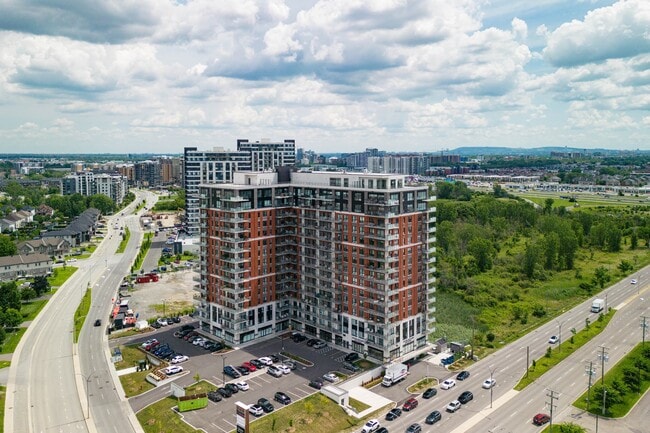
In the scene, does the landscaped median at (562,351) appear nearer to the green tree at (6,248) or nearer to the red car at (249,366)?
the red car at (249,366)

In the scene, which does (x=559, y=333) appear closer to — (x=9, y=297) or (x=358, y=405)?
(x=358, y=405)

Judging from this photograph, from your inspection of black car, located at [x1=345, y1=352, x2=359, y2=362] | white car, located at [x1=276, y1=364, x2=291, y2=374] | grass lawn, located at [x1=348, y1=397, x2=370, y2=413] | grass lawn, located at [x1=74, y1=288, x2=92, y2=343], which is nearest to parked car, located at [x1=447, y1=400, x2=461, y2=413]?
grass lawn, located at [x1=348, y1=397, x2=370, y2=413]

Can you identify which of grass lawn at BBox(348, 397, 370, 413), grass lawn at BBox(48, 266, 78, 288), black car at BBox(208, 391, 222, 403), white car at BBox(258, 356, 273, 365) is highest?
grass lawn at BBox(48, 266, 78, 288)

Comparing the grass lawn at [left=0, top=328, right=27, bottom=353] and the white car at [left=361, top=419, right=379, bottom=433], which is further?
the grass lawn at [left=0, top=328, right=27, bottom=353]

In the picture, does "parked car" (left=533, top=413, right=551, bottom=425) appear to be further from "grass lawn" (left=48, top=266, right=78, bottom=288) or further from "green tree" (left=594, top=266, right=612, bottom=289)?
"grass lawn" (left=48, top=266, right=78, bottom=288)

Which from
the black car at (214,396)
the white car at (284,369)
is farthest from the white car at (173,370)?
the white car at (284,369)
